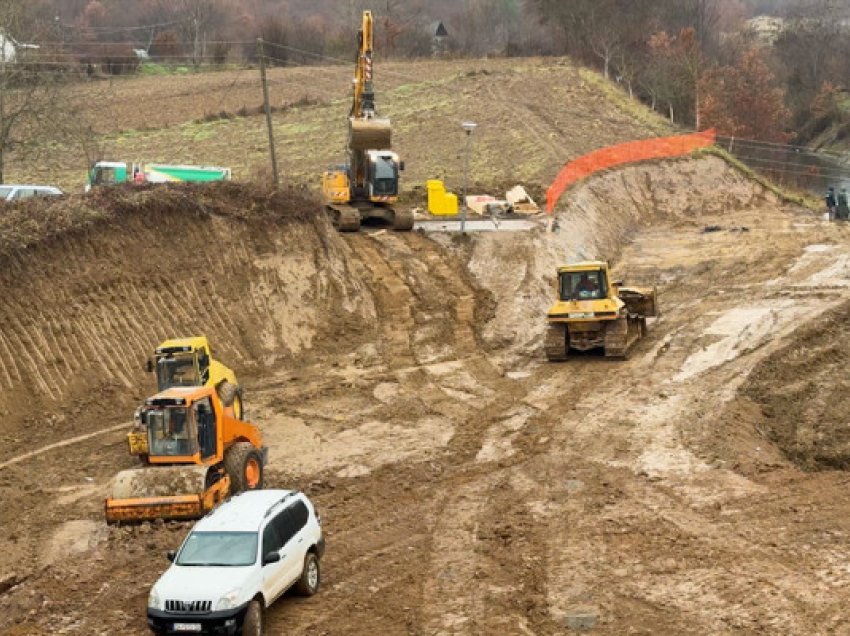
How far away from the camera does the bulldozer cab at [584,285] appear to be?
A: 29.7 metres

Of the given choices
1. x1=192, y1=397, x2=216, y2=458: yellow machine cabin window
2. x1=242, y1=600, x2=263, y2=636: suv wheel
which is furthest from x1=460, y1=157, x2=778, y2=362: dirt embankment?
x1=242, y1=600, x2=263, y2=636: suv wheel

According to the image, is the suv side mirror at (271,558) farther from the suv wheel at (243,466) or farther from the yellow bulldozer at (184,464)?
the suv wheel at (243,466)

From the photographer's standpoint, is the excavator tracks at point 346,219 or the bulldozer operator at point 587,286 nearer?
the bulldozer operator at point 587,286

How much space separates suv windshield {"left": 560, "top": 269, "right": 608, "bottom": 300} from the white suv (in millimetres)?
14909

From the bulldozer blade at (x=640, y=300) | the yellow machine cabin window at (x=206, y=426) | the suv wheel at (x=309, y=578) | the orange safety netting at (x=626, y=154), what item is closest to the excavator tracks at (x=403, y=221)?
the orange safety netting at (x=626, y=154)

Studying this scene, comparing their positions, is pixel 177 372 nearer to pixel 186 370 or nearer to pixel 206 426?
pixel 186 370

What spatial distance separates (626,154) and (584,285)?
23.9m

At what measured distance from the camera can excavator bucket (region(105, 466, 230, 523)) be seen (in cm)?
1830

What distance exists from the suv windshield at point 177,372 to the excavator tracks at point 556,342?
10.1m

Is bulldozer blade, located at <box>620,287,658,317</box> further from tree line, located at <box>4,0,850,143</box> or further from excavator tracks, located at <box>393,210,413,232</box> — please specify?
tree line, located at <box>4,0,850,143</box>

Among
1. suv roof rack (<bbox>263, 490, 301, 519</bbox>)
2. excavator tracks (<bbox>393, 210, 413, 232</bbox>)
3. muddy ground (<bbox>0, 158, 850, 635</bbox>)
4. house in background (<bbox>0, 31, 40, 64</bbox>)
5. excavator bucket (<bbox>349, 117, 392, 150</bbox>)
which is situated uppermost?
house in background (<bbox>0, 31, 40, 64</bbox>)

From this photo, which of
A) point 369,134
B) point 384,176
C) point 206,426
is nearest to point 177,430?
point 206,426

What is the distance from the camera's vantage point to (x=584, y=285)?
2981 centimetres

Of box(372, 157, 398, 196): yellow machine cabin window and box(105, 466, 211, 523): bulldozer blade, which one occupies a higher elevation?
box(372, 157, 398, 196): yellow machine cabin window
